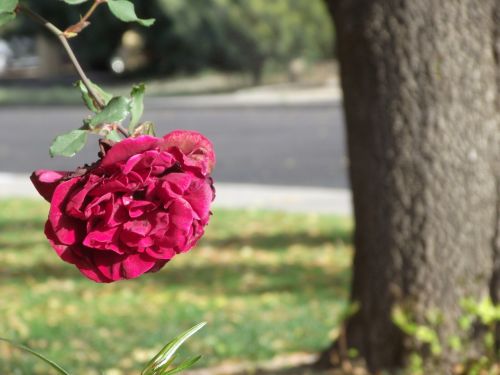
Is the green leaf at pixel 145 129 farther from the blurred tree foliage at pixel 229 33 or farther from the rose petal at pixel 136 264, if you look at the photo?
the blurred tree foliage at pixel 229 33

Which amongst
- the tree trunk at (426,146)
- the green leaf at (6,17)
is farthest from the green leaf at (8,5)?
the tree trunk at (426,146)

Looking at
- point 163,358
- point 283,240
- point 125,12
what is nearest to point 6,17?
point 125,12

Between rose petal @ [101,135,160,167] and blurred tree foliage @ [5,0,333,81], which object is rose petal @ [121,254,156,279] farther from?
blurred tree foliage @ [5,0,333,81]

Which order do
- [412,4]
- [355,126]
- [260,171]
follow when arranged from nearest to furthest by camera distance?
[412,4] < [355,126] < [260,171]

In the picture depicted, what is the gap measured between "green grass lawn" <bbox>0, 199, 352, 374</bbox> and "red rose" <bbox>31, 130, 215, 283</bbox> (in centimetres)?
405

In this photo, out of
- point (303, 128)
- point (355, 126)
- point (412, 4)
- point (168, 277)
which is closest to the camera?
point (412, 4)

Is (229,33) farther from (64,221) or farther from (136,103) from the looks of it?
(64,221)

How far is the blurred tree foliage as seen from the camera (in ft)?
94.1

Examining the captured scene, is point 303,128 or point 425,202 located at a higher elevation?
point 425,202

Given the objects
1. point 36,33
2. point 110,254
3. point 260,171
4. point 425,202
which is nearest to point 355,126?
point 425,202

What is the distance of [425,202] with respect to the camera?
15.2 feet

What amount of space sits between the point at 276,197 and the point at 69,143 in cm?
997

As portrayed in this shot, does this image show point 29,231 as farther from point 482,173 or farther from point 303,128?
point 303,128

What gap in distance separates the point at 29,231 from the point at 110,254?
29.3 ft
